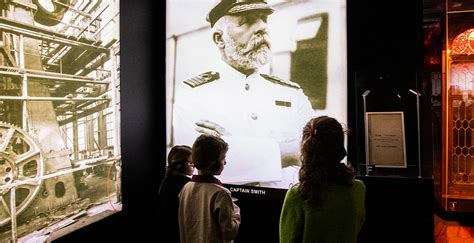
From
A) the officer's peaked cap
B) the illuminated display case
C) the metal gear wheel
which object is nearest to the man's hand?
the officer's peaked cap

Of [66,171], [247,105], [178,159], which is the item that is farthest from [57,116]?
[247,105]

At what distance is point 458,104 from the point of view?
5.73 meters

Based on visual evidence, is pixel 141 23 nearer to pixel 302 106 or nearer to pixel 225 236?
pixel 302 106

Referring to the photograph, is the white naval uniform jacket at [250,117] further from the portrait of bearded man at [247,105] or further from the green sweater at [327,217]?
the green sweater at [327,217]

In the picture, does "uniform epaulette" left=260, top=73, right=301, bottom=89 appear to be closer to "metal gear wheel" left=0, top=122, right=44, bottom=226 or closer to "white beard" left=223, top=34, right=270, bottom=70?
"white beard" left=223, top=34, right=270, bottom=70

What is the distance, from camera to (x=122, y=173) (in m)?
3.57

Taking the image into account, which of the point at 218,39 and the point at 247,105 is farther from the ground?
the point at 218,39

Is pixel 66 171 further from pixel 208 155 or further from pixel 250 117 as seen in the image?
pixel 250 117

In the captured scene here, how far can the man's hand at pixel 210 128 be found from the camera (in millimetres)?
3736

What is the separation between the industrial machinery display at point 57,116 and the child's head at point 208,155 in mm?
1208

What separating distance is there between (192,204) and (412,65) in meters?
1.98

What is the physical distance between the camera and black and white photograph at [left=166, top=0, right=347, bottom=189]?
10.7ft

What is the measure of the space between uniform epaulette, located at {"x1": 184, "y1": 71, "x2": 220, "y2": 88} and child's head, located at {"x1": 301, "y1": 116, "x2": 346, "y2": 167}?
2.18m

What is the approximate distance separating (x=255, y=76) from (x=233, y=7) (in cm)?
69
